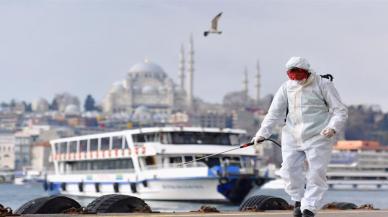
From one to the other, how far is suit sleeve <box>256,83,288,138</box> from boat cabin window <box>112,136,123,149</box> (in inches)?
1395

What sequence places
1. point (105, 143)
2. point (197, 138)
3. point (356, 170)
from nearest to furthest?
point (197, 138)
point (105, 143)
point (356, 170)

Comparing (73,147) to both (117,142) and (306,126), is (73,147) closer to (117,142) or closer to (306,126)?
(117,142)

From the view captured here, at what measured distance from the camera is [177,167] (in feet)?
132

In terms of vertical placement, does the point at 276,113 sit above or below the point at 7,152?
above

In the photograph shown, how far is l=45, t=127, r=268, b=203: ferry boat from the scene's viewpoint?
3881 centimetres

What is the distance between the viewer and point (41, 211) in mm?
8031

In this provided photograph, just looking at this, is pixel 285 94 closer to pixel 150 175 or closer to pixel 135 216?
pixel 135 216

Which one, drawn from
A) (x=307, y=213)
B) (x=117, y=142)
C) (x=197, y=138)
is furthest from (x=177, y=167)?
(x=307, y=213)

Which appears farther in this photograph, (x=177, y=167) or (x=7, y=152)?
(x=7, y=152)

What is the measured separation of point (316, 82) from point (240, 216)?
1273 mm

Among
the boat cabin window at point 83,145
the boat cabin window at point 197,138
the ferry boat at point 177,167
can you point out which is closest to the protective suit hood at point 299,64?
the ferry boat at point 177,167

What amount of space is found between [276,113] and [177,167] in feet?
109

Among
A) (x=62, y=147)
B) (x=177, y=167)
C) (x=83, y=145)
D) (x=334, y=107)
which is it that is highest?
(x=334, y=107)

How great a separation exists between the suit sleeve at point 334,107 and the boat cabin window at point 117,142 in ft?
117
